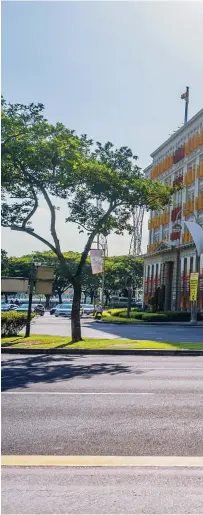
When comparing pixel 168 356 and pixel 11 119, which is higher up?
pixel 11 119

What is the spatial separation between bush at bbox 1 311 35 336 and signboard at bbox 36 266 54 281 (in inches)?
71.4

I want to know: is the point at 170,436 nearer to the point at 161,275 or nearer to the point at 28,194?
the point at 28,194

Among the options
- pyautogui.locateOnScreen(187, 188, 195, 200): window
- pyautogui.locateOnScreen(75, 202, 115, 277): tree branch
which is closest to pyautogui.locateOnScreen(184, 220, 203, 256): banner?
pyautogui.locateOnScreen(187, 188, 195, 200): window

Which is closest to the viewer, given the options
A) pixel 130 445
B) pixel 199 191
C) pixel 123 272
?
pixel 130 445

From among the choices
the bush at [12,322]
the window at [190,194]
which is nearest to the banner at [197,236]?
the window at [190,194]

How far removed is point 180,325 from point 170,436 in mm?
34035

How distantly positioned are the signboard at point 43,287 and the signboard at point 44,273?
0.53 feet

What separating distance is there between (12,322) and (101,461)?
58.4 ft

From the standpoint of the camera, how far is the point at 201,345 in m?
22.6

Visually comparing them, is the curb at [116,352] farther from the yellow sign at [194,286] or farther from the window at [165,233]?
the window at [165,233]

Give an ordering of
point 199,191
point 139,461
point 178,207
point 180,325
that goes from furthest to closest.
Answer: point 178,207 < point 199,191 < point 180,325 < point 139,461

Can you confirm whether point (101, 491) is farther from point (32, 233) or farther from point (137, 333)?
point (137, 333)

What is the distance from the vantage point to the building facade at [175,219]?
55.2m

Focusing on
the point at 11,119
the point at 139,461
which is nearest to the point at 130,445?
the point at 139,461
